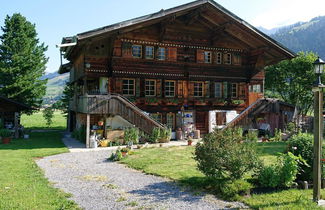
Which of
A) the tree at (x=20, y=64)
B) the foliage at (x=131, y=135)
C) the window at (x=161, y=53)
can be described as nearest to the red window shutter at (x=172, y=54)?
the window at (x=161, y=53)

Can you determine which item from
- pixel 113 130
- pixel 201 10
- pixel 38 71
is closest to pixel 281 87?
pixel 201 10

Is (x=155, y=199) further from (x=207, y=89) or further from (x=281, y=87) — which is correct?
(x=281, y=87)

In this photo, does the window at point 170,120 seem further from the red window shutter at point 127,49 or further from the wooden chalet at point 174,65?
the red window shutter at point 127,49

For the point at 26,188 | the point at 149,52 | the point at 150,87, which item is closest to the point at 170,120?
the point at 150,87

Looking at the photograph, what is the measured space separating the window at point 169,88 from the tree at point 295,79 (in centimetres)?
2060

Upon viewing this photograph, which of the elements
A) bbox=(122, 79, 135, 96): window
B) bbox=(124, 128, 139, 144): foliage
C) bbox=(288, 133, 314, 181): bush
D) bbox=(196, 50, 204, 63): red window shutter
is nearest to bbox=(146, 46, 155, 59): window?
bbox=(122, 79, 135, 96): window

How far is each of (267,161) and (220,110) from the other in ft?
42.3

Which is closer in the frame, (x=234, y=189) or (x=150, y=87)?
(x=234, y=189)

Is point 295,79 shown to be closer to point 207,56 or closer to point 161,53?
point 207,56

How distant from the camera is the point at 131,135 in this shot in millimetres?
19891

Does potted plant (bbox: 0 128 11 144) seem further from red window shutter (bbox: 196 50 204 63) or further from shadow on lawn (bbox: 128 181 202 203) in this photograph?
red window shutter (bbox: 196 50 204 63)

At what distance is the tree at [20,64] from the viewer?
97.6ft

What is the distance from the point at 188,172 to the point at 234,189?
331cm

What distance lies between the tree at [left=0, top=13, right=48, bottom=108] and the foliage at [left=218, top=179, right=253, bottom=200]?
88.4 ft
